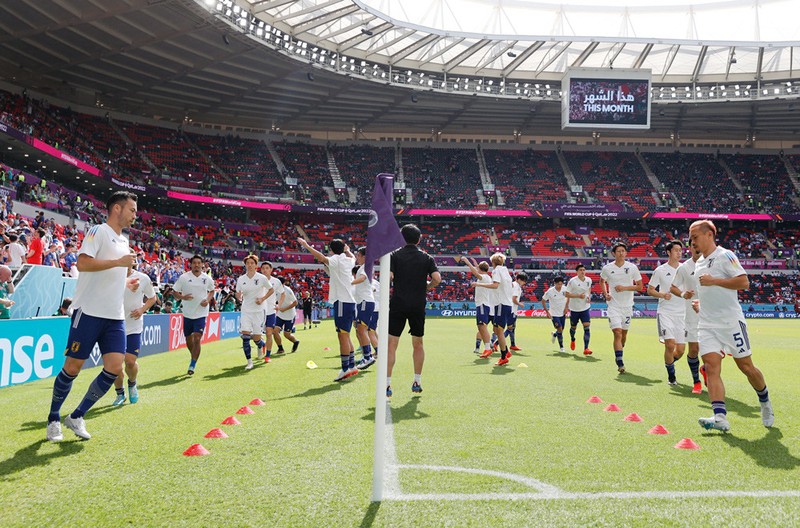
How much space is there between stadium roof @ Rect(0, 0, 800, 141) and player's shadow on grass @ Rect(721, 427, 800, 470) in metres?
33.2

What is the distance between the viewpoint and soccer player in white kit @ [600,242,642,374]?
37.2 feet

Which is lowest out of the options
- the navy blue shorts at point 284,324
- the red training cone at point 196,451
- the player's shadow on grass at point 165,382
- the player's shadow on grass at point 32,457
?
the player's shadow on grass at point 165,382

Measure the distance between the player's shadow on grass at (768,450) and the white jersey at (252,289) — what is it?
371 inches

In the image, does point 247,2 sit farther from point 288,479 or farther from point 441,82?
point 288,479

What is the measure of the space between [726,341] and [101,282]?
20.9ft

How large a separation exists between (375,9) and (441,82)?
1331 cm

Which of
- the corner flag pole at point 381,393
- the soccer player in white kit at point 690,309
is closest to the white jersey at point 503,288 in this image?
the soccer player in white kit at point 690,309

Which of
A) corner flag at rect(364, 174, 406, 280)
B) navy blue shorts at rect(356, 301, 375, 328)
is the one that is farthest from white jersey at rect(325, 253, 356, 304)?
corner flag at rect(364, 174, 406, 280)

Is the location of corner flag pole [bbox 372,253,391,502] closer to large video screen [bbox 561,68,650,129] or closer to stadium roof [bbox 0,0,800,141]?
stadium roof [bbox 0,0,800,141]

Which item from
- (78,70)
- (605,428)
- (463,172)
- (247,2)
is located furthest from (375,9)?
(605,428)

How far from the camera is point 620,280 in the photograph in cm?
1170

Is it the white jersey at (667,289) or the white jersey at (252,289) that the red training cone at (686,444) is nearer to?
the white jersey at (667,289)

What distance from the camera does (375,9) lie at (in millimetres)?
36844

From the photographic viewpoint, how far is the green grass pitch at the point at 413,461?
11.7 feet
